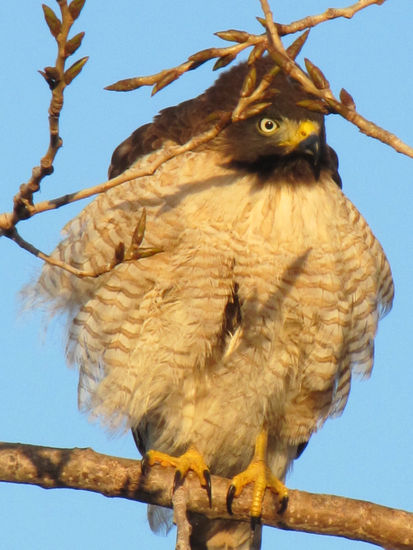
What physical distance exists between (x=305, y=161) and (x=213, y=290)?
0.90m

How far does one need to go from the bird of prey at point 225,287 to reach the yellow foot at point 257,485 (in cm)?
1

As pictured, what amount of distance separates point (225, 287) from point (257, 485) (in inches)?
45.9

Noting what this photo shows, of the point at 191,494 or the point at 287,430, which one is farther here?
the point at 287,430

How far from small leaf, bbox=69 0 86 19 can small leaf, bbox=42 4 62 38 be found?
64mm

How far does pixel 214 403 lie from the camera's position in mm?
6055

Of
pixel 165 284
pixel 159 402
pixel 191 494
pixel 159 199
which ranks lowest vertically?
pixel 191 494

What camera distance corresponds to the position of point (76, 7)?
3357mm

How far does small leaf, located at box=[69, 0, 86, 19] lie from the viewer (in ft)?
11.0

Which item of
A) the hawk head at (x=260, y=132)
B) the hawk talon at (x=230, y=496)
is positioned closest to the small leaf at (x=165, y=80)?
the hawk head at (x=260, y=132)

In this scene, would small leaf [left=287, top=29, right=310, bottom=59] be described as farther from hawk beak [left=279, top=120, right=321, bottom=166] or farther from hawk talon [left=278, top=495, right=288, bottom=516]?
hawk talon [left=278, top=495, right=288, bottom=516]

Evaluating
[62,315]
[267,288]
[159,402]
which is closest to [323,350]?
[267,288]

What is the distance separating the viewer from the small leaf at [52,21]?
3.38m

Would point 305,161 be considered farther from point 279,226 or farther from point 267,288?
point 267,288

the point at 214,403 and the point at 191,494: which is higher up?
the point at 214,403
